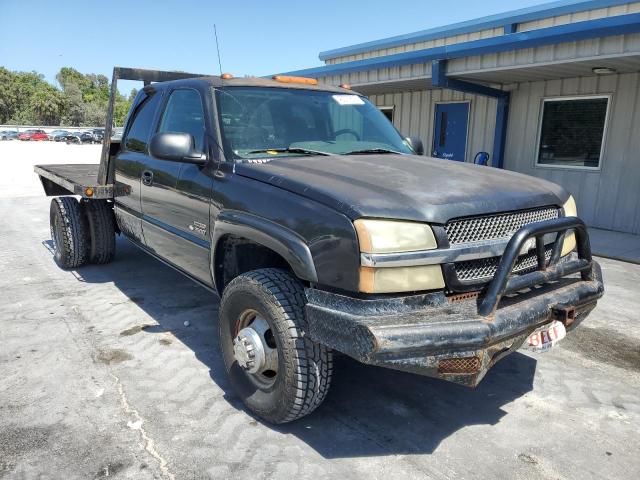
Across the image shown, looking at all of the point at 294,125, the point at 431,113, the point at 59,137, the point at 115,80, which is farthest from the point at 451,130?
the point at 59,137

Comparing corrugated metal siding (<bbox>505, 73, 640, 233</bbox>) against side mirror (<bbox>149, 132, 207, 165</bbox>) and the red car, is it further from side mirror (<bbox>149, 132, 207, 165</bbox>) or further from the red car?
the red car

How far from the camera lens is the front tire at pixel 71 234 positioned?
5.84 meters

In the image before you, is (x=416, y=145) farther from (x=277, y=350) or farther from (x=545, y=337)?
(x=277, y=350)

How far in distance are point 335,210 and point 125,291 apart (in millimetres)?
3606

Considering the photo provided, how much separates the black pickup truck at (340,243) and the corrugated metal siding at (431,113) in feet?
24.2

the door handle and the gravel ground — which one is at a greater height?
the door handle

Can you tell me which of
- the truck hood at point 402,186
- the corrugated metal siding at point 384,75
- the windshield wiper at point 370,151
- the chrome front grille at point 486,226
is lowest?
the chrome front grille at point 486,226

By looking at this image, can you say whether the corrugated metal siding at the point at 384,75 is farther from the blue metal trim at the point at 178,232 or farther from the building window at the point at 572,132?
the blue metal trim at the point at 178,232

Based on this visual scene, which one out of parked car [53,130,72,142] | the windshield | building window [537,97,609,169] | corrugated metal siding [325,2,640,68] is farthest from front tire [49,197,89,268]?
parked car [53,130,72,142]

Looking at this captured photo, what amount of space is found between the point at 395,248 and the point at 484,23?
12212 mm

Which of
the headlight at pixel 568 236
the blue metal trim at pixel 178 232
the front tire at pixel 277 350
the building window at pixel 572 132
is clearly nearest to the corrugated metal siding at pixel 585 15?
the building window at pixel 572 132

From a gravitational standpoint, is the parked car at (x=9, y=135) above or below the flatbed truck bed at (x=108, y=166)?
below

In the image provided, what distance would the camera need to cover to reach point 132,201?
187 inches

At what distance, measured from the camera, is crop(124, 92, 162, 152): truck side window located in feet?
14.6
